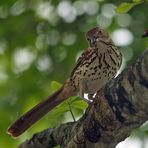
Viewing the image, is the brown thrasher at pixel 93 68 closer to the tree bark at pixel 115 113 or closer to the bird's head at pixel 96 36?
the bird's head at pixel 96 36

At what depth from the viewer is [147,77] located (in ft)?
8.61

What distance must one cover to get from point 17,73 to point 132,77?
3.59 metres

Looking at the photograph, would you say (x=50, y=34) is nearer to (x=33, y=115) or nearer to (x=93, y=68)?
(x=93, y=68)

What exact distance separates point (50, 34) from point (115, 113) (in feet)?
11.8

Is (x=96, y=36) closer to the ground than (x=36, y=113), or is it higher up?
higher up

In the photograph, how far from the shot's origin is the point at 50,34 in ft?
21.1

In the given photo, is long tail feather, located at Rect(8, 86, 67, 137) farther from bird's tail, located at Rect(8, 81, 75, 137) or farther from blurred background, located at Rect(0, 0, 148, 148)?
blurred background, located at Rect(0, 0, 148, 148)

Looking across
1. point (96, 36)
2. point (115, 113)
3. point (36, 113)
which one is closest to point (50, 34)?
point (96, 36)

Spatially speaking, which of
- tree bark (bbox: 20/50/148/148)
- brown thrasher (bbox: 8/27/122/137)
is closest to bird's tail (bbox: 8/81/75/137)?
brown thrasher (bbox: 8/27/122/137)

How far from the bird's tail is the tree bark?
0.70m

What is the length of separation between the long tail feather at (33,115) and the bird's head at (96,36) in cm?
53

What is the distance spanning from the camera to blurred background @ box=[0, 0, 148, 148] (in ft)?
19.9

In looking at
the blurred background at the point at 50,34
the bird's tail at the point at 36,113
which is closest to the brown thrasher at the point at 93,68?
the bird's tail at the point at 36,113

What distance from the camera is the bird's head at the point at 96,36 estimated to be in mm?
4914
